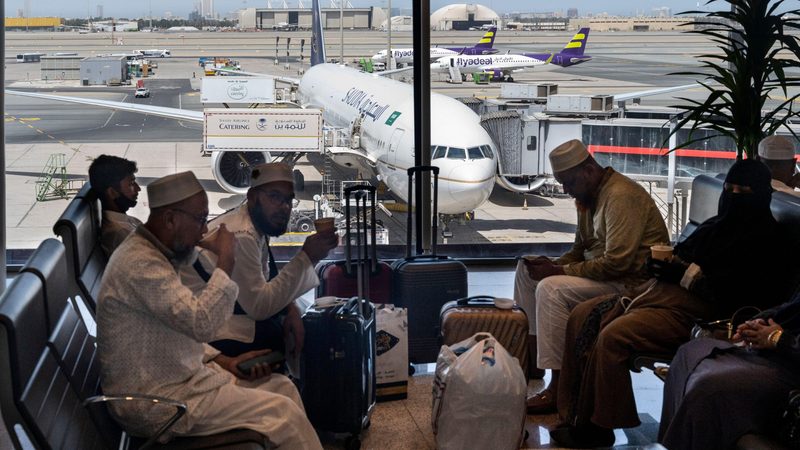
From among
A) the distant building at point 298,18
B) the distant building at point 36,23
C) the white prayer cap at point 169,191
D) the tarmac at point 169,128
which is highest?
the distant building at point 298,18

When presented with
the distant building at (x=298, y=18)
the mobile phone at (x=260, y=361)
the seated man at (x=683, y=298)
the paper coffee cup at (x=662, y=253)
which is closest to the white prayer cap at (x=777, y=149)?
the seated man at (x=683, y=298)

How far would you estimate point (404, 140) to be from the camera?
13.9 m

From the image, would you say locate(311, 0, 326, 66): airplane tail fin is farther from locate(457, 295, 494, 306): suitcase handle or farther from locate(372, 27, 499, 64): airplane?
locate(457, 295, 494, 306): suitcase handle

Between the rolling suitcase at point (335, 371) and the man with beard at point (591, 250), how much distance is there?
2.78 ft

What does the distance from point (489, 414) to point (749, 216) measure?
120 centimetres

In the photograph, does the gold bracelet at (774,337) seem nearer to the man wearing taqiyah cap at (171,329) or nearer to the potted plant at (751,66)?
the man wearing taqiyah cap at (171,329)

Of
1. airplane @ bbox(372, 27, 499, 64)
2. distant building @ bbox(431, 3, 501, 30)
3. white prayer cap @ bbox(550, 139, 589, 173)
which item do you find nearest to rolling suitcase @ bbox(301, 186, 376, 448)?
white prayer cap @ bbox(550, 139, 589, 173)

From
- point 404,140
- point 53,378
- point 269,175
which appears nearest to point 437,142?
point 404,140

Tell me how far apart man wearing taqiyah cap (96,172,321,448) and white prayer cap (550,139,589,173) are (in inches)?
69.5

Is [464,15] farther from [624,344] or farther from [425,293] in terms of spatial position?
[624,344]

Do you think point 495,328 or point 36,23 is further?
point 36,23

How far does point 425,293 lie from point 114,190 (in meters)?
1.74

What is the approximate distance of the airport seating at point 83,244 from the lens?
3080 mm

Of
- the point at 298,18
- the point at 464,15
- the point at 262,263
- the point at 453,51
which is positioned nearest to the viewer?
the point at 262,263
